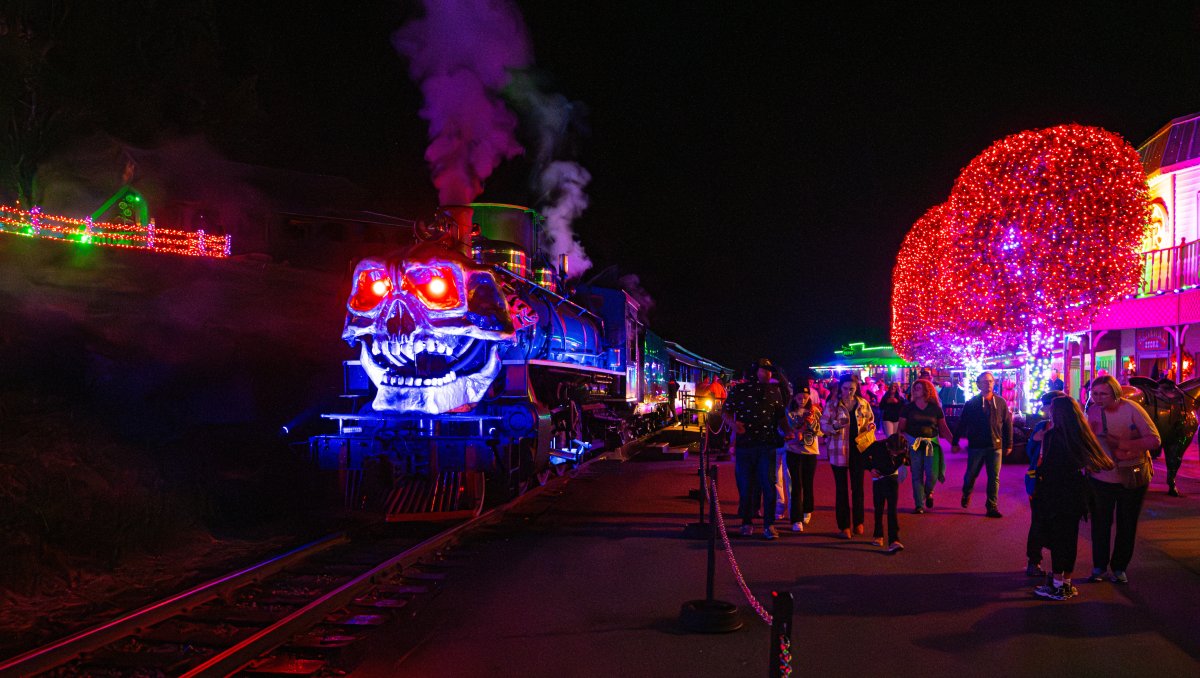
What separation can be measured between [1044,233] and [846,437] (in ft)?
42.7

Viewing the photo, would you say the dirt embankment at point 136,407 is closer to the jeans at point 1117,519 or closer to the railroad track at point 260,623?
the railroad track at point 260,623

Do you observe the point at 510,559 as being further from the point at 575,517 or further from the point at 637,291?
the point at 637,291

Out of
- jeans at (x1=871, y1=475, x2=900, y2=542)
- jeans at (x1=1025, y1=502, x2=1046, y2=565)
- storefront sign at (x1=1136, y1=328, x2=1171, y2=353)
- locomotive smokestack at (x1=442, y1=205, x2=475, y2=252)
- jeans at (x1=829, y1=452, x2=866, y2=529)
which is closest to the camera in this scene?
jeans at (x1=1025, y1=502, x2=1046, y2=565)

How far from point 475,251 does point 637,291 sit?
12.2 metres

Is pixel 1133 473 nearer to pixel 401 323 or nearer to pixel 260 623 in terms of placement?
pixel 260 623

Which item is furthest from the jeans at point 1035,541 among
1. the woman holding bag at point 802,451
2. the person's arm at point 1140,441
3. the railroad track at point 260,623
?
the railroad track at point 260,623

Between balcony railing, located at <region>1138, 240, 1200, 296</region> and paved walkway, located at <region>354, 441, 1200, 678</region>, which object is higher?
balcony railing, located at <region>1138, 240, 1200, 296</region>

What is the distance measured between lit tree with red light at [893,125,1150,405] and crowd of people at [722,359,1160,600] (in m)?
10.1

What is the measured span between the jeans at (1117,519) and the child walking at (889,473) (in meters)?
1.58

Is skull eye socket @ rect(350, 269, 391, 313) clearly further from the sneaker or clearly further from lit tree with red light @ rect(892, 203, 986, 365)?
lit tree with red light @ rect(892, 203, 986, 365)

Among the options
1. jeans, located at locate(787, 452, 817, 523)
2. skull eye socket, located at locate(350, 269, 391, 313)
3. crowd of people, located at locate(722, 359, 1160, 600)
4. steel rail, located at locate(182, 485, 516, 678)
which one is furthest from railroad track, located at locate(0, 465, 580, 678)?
jeans, located at locate(787, 452, 817, 523)

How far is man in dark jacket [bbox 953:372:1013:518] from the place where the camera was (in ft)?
30.2

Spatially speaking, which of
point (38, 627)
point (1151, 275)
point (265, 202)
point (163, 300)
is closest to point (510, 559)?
point (38, 627)

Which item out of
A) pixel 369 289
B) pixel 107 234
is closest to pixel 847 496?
pixel 369 289
